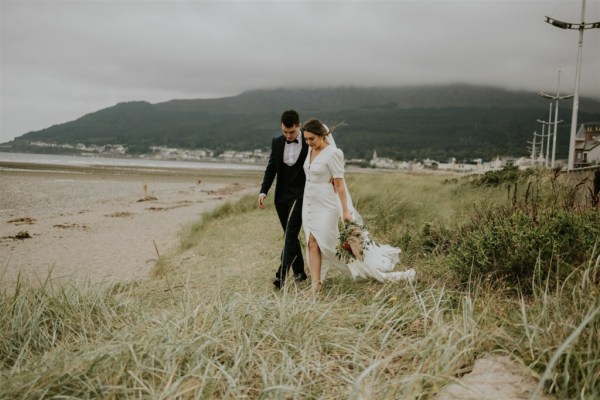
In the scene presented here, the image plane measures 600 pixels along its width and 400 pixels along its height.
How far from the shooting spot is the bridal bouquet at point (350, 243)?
484cm

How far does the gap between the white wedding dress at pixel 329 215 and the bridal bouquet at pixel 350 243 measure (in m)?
0.13

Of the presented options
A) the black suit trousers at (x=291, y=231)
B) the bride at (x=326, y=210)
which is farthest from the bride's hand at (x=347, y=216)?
the black suit trousers at (x=291, y=231)

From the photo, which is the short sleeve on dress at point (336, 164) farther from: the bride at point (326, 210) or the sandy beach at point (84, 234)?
the sandy beach at point (84, 234)

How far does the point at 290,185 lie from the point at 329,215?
93cm

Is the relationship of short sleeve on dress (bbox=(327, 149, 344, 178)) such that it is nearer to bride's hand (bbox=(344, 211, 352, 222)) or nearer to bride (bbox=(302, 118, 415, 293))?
bride (bbox=(302, 118, 415, 293))

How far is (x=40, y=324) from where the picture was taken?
3.83 metres

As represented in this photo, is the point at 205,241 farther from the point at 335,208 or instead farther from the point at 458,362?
the point at 458,362

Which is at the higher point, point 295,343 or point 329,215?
point 329,215

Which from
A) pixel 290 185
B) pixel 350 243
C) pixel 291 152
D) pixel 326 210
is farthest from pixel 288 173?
pixel 350 243

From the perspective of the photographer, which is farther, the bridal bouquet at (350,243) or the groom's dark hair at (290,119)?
the groom's dark hair at (290,119)

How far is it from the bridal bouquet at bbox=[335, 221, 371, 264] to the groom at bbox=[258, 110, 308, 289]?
0.84m

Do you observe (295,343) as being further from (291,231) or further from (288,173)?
(288,173)

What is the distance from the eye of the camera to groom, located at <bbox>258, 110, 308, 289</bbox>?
552 centimetres

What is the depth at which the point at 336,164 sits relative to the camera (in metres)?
4.96
